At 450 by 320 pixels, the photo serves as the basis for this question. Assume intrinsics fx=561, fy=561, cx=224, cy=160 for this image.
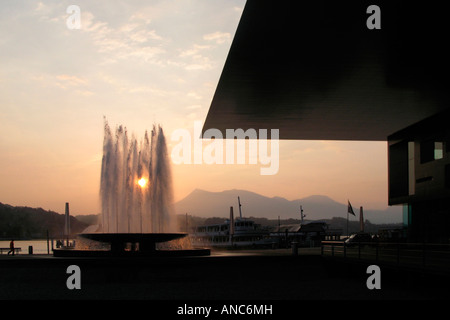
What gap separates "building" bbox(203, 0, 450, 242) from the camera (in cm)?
1716

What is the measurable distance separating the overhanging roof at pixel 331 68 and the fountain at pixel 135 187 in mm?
3706

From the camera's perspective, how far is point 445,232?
31094 millimetres

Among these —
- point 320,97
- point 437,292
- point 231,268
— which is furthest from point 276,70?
point 437,292

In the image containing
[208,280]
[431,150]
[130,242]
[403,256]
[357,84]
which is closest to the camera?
[208,280]

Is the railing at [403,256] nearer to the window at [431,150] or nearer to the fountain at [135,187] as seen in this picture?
the window at [431,150]

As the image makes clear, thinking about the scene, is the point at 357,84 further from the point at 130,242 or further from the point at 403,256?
the point at 130,242

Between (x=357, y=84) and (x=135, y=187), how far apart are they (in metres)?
12.3

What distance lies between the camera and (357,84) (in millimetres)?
24109

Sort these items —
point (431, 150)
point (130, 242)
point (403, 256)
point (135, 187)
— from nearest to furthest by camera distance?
point (130, 242) → point (403, 256) → point (135, 187) → point (431, 150)

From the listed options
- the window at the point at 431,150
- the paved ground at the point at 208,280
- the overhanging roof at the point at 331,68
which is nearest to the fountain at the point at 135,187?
the overhanging roof at the point at 331,68

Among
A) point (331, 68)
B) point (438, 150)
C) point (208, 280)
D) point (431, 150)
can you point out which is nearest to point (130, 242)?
point (208, 280)

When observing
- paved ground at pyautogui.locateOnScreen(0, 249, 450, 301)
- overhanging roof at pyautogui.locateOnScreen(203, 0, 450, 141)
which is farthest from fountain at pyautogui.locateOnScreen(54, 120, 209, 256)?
paved ground at pyautogui.locateOnScreen(0, 249, 450, 301)

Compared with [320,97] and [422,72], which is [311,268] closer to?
[320,97]

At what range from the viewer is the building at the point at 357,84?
17.2 m
